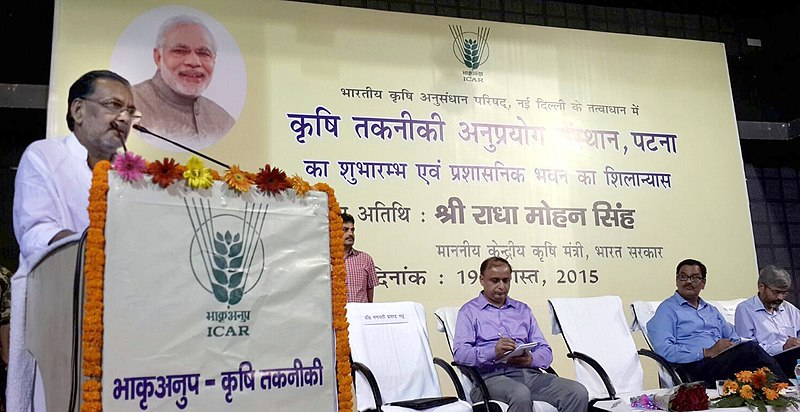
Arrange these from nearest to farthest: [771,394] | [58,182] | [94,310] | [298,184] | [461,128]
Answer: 1. [94,310]
2. [298,184]
3. [58,182]
4. [771,394]
5. [461,128]

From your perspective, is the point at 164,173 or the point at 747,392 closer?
the point at 164,173

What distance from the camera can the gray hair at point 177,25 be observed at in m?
4.75

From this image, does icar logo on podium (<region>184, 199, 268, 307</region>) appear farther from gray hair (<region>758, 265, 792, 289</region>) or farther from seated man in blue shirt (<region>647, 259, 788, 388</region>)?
gray hair (<region>758, 265, 792, 289</region>)

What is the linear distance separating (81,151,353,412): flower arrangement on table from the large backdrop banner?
276 centimetres

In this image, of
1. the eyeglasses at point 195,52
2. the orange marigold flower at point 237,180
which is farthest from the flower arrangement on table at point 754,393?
the eyeglasses at point 195,52

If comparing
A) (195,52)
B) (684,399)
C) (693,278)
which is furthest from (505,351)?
(195,52)

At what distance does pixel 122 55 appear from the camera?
183 inches

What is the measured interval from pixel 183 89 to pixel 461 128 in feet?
6.46

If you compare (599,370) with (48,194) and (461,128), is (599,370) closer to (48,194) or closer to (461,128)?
(461,128)

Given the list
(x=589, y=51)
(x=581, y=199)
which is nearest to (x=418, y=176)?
(x=581, y=199)

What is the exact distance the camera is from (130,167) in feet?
6.21

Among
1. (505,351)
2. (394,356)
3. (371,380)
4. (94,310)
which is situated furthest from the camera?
(394,356)

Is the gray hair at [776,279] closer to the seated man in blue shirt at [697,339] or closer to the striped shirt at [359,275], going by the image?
the seated man in blue shirt at [697,339]

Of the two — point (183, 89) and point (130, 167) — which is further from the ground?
point (183, 89)
